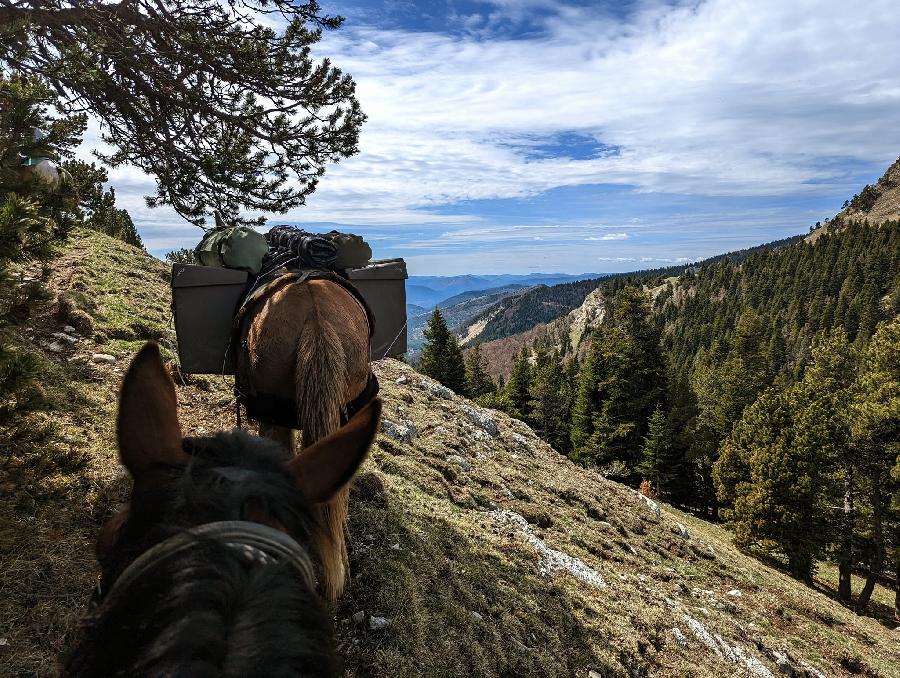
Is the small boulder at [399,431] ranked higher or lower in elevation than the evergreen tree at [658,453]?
higher

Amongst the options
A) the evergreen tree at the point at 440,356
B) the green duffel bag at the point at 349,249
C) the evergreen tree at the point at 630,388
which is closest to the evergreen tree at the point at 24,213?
the green duffel bag at the point at 349,249

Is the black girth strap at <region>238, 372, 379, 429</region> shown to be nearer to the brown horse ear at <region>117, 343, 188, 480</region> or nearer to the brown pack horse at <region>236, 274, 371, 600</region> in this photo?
the brown pack horse at <region>236, 274, 371, 600</region>

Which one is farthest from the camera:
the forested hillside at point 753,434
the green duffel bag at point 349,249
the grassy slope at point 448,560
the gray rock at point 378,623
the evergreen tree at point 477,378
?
the evergreen tree at point 477,378

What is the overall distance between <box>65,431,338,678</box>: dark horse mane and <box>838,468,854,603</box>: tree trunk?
28533mm

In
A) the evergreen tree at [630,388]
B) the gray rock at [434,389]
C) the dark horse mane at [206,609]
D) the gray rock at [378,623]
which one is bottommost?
the evergreen tree at [630,388]

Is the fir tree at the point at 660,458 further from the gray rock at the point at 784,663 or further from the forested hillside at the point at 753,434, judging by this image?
the gray rock at the point at 784,663

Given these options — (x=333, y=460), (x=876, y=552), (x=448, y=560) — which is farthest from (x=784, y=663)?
(x=876, y=552)

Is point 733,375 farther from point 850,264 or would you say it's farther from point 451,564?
point 850,264

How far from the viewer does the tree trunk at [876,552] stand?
20.2m

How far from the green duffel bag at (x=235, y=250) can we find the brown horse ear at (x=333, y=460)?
3.43 meters

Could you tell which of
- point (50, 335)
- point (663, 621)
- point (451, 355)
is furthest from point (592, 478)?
point (451, 355)

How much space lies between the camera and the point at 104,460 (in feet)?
14.4

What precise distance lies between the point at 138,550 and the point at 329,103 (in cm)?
704

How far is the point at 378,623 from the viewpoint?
3.73 meters
